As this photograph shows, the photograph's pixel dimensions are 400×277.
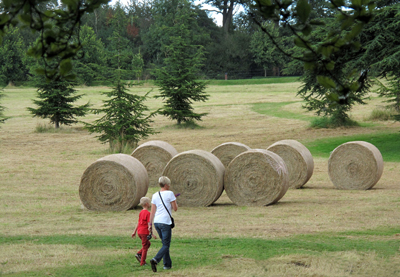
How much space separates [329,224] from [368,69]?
1614 cm

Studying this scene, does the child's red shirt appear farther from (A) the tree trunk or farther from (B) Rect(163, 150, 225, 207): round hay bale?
(A) the tree trunk

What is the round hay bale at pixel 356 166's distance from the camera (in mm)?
15289

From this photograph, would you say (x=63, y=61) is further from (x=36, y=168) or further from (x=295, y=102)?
(x=295, y=102)

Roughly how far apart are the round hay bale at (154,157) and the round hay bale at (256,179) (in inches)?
153

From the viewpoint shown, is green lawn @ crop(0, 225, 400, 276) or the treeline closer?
green lawn @ crop(0, 225, 400, 276)

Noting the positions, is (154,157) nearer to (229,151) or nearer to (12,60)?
(229,151)

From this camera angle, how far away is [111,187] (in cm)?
1212

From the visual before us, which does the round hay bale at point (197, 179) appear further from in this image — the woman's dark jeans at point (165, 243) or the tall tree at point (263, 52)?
the tall tree at point (263, 52)

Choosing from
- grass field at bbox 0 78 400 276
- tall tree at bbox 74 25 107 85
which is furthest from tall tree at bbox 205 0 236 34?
grass field at bbox 0 78 400 276

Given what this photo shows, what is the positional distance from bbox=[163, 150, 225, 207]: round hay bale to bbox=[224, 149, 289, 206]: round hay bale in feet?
1.31

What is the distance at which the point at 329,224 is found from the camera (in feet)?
32.9

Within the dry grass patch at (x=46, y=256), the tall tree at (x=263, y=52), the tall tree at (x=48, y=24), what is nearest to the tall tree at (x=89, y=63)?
the dry grass patch at (x=46, y=256)

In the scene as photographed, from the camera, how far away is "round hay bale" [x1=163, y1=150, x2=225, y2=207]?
12.5 metres

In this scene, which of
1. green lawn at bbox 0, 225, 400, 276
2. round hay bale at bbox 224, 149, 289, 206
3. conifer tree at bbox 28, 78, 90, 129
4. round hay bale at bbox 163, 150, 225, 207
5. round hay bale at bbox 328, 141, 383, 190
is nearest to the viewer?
green lawn at bbox 0, 225, 400, 276
